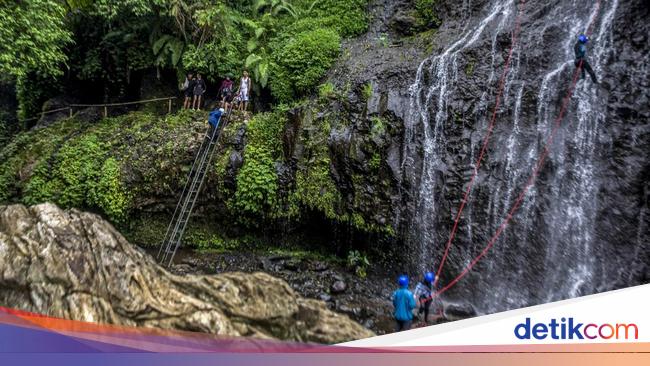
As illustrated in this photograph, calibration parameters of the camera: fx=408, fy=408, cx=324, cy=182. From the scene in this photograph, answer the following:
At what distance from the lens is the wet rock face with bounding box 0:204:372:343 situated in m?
4.13

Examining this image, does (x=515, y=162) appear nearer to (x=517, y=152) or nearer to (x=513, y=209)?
(x=517, y=152)

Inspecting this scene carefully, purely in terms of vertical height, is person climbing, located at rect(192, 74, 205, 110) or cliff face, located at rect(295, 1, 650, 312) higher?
person climbing, located at rect(192, 74, 205, 110)

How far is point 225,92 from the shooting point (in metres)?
13.9

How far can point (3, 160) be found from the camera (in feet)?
47.5

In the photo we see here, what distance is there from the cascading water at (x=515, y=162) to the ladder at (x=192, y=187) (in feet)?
19.6

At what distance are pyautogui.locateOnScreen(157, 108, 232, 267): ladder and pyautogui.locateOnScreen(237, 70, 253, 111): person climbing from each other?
3.68ft

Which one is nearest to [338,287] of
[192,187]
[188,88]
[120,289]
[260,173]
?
[260,173]

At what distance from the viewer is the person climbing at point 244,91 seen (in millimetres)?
13625

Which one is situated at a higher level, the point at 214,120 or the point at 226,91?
the point at 226,91

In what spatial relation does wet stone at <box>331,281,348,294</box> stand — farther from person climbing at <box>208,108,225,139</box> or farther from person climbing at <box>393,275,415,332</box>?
person climbing at <box>208,108,225,139</box>

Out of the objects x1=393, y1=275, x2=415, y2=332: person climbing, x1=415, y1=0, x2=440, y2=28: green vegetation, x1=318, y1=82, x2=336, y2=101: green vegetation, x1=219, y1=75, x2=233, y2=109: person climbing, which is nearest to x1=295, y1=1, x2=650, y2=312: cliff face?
x1=318, y1=82, x2=336, y2=101: green vegetation

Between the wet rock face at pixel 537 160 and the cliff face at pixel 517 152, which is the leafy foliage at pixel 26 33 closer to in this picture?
the cliff face at pixel 517 152

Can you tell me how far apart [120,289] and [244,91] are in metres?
10.2

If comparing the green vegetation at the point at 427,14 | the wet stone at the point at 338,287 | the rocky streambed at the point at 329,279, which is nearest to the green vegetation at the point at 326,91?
the green vegetation at the point at 427,14
